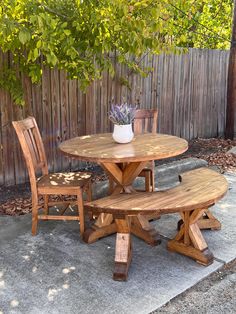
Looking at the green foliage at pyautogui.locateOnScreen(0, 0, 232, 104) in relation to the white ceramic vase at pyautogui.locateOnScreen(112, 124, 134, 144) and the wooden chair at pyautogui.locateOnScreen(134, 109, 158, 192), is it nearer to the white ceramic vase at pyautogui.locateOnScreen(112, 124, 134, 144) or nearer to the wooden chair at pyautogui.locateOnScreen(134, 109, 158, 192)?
the wooden chair at pyautogui.locateOnScreen(134, 109, 158, 192)

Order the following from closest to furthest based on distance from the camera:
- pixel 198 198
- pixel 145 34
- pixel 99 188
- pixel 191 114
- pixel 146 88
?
1. pixel 198 198
2. pixel 145 34
3. pixel 99 188
4. pixel 146 88
5. pixel 191 114

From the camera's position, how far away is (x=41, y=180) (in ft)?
11.5

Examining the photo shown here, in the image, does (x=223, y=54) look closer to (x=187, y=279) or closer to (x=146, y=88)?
(x=146, y=88)

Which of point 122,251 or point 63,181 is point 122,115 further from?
point 122,251

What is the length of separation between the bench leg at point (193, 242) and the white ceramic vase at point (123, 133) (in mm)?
910

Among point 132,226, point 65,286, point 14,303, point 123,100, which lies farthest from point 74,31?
point 14,303

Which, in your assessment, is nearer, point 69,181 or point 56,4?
point 69,181

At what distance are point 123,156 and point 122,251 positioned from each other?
739mm

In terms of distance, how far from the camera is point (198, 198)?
285 centimetres

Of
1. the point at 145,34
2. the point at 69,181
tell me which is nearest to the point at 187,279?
the point at 69,181

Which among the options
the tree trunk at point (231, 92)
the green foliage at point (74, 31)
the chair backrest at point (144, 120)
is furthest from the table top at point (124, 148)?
the tree trunk at point (231, 92)

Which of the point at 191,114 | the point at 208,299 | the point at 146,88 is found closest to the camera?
the point at 208,299

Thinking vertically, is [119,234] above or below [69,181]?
below

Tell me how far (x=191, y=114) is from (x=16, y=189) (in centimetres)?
398
